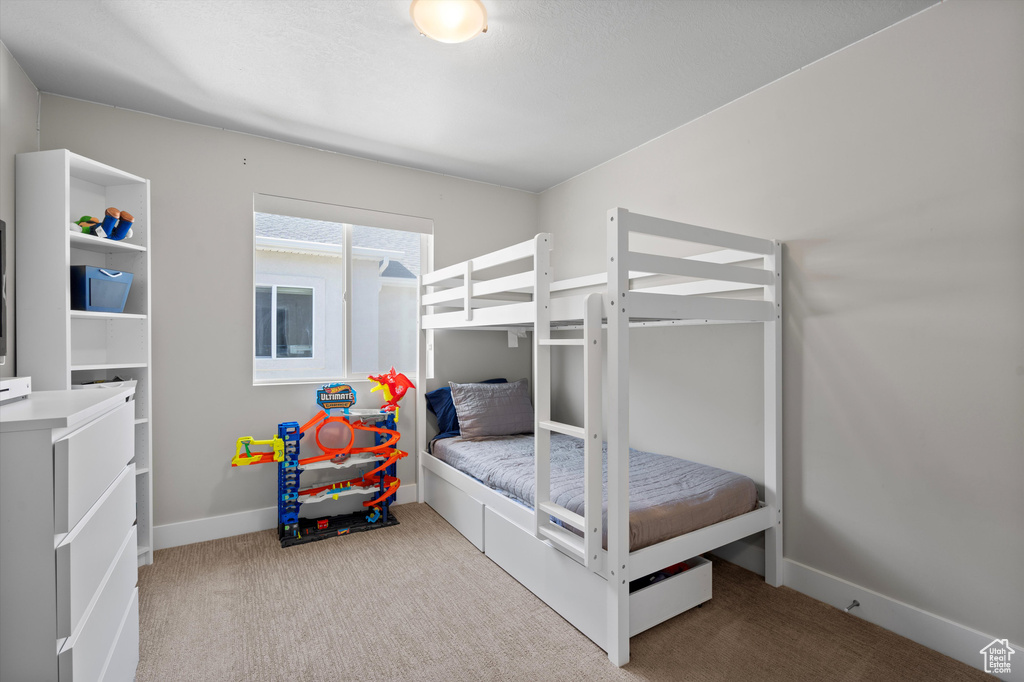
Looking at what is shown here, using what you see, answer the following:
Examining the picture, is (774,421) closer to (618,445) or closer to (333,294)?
(618,445)

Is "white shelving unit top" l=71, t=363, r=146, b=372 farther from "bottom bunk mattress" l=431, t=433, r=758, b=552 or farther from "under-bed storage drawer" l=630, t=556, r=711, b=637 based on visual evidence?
"under-bed storage drawer" l=630, t=556, r=711, b=637

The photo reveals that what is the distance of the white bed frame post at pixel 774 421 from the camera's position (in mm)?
2291

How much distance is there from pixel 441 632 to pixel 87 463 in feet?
4.63

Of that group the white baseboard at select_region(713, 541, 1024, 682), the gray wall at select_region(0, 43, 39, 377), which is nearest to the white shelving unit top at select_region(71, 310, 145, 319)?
the gray wall at select_region(0, 43, 39, 377)

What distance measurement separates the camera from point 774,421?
228cm

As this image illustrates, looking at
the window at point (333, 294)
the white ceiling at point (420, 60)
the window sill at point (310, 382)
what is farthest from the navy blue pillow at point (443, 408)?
the white ceiling at point (420, 60)

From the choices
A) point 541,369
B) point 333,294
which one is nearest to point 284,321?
point 333,294

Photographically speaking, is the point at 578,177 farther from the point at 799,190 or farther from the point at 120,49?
the point at 120,49

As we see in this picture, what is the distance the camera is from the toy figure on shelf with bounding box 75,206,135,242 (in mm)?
2291

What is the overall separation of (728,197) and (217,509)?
3494mm

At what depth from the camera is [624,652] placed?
5.79 feet

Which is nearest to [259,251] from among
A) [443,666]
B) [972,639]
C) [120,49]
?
[120,49]

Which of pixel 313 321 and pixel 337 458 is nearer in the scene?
pixel 337 458

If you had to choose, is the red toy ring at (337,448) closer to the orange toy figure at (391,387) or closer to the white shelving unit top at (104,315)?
the orange toy figure at (391,387)
